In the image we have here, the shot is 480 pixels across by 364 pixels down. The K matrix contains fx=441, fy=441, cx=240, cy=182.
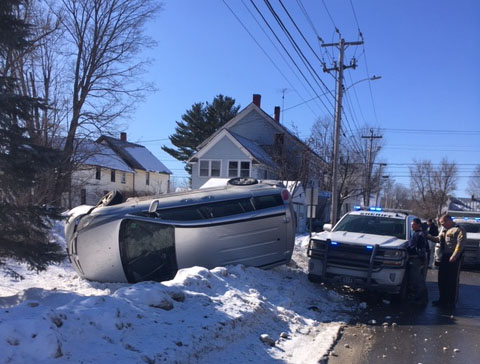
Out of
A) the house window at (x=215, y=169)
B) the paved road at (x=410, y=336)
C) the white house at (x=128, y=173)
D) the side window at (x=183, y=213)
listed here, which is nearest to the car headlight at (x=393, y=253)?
the paved road at (x=410, y=336)

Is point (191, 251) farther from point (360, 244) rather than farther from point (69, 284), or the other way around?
point (360, 244)

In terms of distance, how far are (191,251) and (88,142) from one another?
1406 cm

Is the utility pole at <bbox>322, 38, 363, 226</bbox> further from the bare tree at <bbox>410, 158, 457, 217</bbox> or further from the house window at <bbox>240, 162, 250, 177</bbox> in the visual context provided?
the bare tree at <bbox>410, 158, 457, 217</bbox>

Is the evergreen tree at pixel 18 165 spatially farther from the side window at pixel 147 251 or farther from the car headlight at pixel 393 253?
the car headlight at pixel 393 253

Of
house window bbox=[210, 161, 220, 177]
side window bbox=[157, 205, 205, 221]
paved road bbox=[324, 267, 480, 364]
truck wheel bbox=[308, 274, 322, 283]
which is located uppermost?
house window bbox=[210, 161, 220, 177]

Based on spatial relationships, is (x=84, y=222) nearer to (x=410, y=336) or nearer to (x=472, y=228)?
(x=410, y=336)

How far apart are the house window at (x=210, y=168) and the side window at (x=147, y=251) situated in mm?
25858

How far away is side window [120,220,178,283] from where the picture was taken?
27.3ft

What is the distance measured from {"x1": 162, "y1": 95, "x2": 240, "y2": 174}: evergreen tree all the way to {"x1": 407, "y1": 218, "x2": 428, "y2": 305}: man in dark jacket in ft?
138

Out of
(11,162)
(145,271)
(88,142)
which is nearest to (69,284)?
(145,271)

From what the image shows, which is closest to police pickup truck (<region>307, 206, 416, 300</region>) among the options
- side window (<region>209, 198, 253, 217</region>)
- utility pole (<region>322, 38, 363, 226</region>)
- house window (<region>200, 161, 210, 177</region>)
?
side window (<region>209, 198, 253, 217</region>)

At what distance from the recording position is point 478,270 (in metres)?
16.0

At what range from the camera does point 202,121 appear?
51281 mm

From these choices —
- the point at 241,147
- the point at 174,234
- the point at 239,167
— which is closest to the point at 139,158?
the point at 239,167
